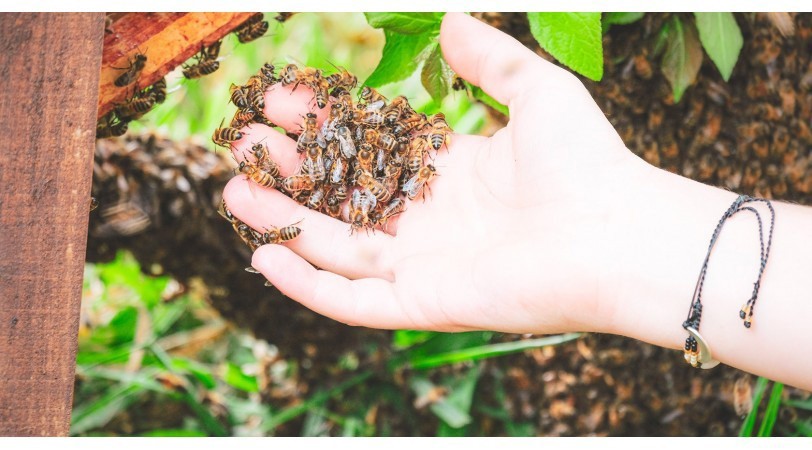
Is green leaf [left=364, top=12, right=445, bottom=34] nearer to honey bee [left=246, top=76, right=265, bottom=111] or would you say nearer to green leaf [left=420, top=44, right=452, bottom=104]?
green leaf [left=420, top=44, right=452, bottom=104]

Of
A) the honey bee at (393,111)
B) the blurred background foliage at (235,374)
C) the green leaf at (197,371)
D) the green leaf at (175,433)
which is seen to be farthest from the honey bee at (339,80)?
the green leaf at (175,433)

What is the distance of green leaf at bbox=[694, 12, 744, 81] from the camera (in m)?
3.18

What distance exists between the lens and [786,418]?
4023 millimetres

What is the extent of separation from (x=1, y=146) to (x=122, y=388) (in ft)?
9.90

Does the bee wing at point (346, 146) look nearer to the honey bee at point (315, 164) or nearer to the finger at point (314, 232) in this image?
the honey bee at point (315, 164)

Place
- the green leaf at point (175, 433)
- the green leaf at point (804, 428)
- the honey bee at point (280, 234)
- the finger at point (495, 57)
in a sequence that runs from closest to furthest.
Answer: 1. the finger at point (495, 57)
2. the honey bee at point (280, 234)
3. the green leaf at point (804, 428)
4. the green leaf at point (175, 433)

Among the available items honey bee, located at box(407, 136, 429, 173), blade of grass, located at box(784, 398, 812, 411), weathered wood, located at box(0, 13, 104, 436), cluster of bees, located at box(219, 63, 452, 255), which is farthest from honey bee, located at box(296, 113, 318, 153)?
blade of grass, located at box(784, 398, 812, 411)

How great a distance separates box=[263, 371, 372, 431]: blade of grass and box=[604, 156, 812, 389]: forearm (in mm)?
2743

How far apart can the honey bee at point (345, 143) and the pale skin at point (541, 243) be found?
0.72ft

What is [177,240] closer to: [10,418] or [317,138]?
[317,138]

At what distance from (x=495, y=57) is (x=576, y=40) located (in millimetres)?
327

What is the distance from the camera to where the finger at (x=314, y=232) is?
2902 mm

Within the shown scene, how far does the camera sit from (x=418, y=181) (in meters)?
2.86

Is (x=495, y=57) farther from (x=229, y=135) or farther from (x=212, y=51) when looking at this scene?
(x=212, y=51)
